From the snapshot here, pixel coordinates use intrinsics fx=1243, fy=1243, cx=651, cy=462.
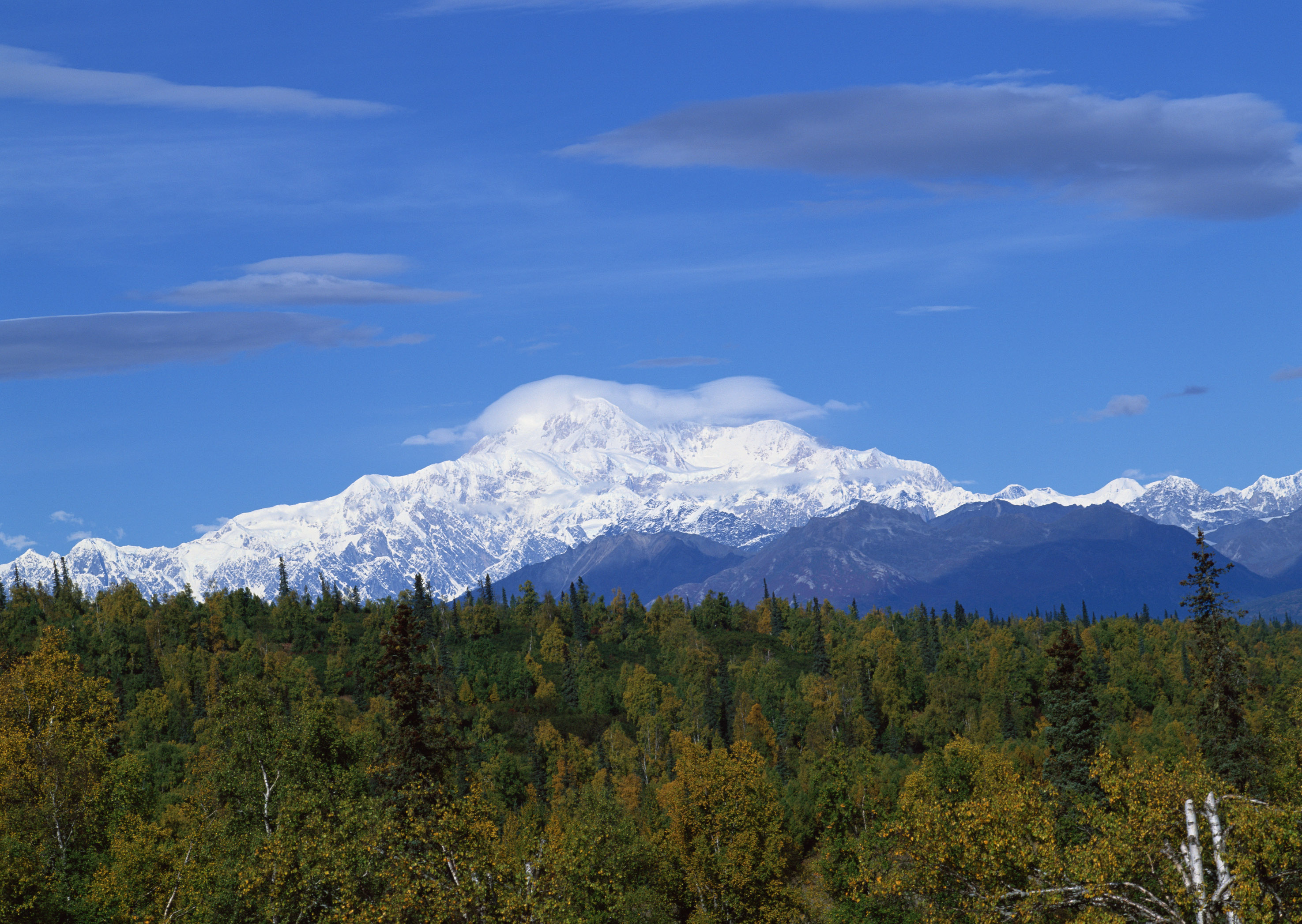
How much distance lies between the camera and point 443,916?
4128cm

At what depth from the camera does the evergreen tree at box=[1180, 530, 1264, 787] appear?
75188mm

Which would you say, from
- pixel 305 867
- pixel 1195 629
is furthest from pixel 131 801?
pixel 1195 629

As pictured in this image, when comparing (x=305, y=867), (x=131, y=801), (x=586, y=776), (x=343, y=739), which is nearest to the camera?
(x=305, y=867)

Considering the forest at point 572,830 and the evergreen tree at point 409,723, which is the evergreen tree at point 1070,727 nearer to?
the forest at point 572,830

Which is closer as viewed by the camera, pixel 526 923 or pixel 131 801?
pixel 526 923

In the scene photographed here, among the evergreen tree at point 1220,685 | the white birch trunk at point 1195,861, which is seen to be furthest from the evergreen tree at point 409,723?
the evergreen tree at point 1220,685

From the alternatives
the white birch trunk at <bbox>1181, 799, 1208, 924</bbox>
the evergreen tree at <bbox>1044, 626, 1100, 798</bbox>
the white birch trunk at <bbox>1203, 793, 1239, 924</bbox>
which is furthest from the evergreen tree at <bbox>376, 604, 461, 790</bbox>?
the evergreen tree at <bbox>1044, 626, 1100, 798</bbox>

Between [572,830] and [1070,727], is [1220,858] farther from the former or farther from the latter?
[1070,727]

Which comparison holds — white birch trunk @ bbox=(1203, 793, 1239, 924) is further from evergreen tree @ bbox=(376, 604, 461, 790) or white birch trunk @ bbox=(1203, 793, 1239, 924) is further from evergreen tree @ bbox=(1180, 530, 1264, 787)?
evergreen tree @ bbox=(1180, 530, 1264, 787)

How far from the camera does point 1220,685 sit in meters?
76.5

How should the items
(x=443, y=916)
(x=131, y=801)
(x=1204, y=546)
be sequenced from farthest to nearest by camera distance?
(x=1204, y=546) → (x=131, y=801) → (x=443, y=916)

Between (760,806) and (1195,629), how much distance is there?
94.8 ft

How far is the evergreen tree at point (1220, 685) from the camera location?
247ft

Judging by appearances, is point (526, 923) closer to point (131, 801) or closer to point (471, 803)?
point (471, 803)
